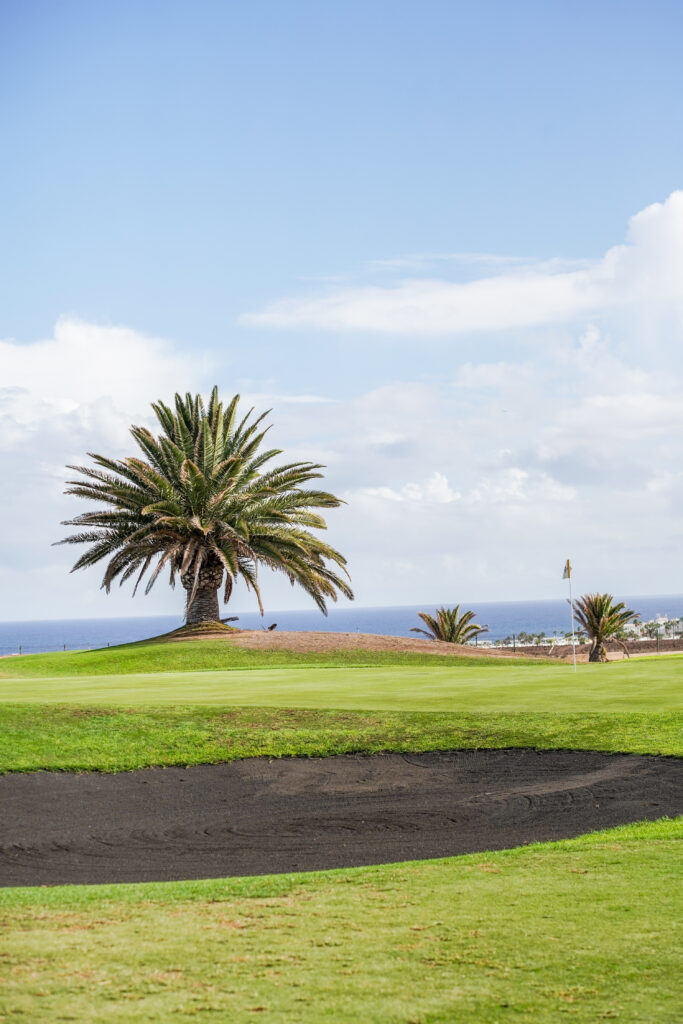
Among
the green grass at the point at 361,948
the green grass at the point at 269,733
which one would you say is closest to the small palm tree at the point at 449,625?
the green grass at the point at 269,733

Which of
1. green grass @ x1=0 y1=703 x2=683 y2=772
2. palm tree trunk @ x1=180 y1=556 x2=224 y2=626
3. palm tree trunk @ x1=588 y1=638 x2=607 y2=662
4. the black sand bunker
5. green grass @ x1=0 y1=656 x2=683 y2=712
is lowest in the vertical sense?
palm tree trunk @ x1=588 y1=638 x2=607 y2=662

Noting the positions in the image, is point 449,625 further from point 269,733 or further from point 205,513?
point 269,733

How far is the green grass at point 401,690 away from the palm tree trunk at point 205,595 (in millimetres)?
13893

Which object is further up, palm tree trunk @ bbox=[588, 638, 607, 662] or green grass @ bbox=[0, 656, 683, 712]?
green grass @ bbox=[0, 656, 683, 712]

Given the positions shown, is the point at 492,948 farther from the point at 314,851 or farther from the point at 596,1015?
the point at 314,851

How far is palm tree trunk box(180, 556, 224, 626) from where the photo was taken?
38.3 m

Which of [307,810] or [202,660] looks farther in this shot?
[202,660]

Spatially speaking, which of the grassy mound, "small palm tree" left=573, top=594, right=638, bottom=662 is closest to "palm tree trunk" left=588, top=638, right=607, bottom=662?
"small palm tree" left=573, top=594, right=638, bottom=662

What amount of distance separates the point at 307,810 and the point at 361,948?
21.5 ft

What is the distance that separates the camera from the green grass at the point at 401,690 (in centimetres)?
1752

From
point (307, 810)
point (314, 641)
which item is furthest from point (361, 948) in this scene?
point (314, 641)

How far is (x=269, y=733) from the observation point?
15.4 metres

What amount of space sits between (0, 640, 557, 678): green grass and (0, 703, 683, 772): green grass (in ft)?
49.7

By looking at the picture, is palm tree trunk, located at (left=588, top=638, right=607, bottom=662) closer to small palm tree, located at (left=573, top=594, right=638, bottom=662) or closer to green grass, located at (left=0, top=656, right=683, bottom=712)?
small palm tree, located at (left=573, top=594, right=638, bottom=662)
